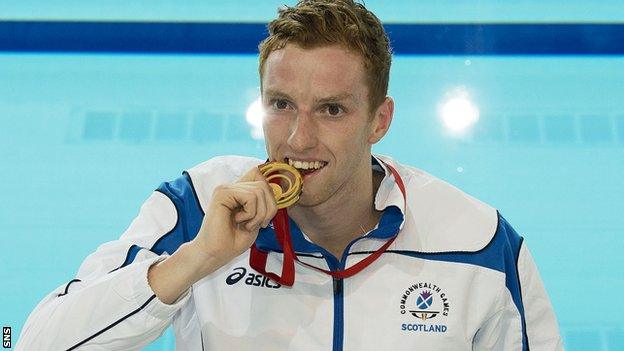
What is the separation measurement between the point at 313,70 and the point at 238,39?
11.7 feet

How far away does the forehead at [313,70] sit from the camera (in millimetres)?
2039

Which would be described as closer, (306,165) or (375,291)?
(306,165)

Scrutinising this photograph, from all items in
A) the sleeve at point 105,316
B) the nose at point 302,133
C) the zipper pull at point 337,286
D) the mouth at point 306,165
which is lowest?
the sleeve at point 105,316

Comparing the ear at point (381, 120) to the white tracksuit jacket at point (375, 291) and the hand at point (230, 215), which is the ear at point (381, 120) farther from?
Result: the hand at point (230, 215)

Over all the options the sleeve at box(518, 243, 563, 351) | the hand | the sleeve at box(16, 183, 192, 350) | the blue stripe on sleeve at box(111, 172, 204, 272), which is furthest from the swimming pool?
the hand

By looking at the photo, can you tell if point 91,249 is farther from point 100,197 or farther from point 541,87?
point 541,87

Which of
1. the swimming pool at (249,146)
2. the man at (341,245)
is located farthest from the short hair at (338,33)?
the swimming pool at (249,146)

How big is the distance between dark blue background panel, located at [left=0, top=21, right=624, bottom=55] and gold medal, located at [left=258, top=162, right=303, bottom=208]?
11.8 ft

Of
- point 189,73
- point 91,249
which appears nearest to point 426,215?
point 91,249

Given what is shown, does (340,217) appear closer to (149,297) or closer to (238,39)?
(149,297)

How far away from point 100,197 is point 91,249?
1.19ft

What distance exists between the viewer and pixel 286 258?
6.82ft

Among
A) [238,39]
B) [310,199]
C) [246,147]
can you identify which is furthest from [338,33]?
[238,39]

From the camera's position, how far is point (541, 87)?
511cm
